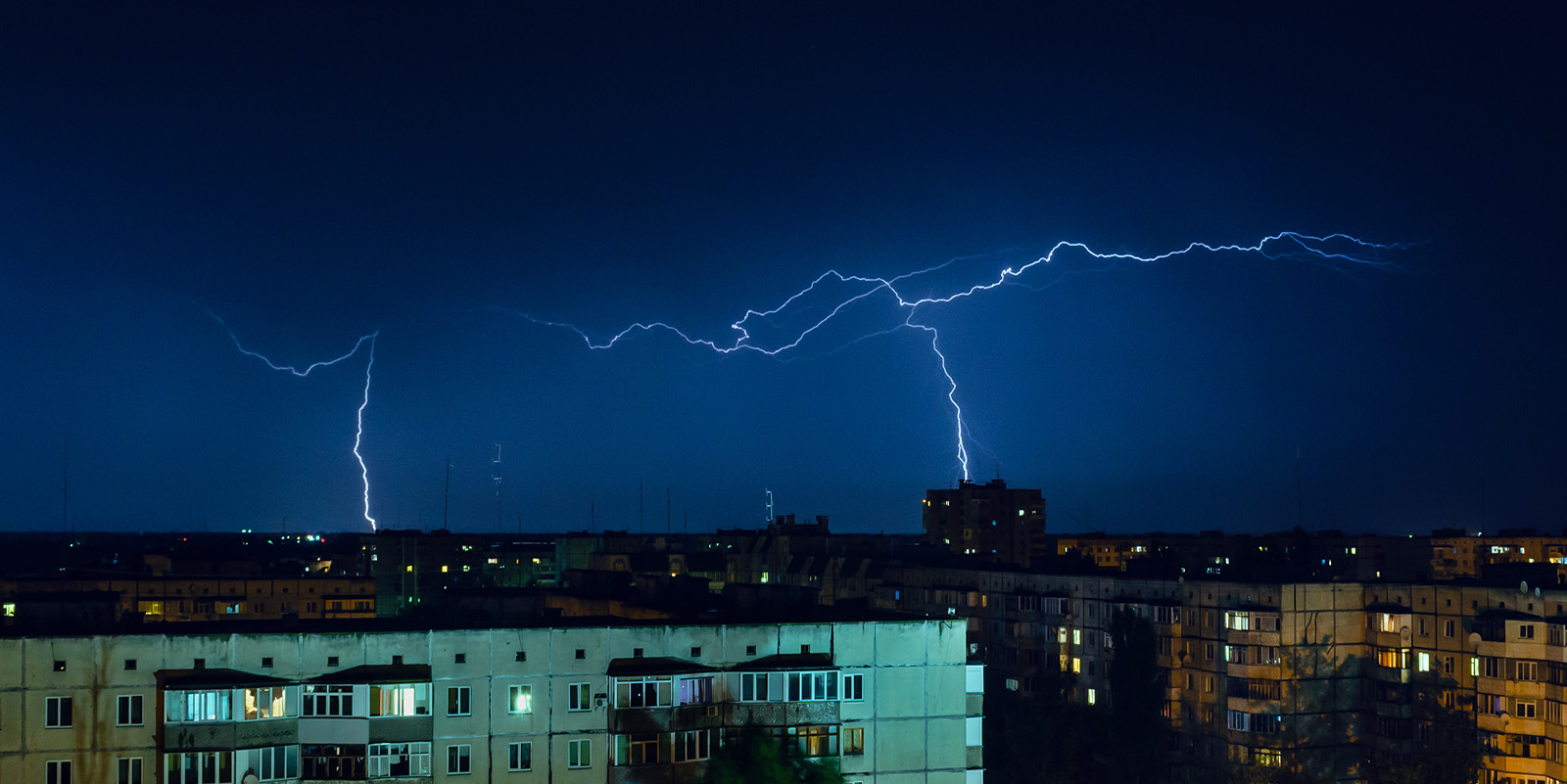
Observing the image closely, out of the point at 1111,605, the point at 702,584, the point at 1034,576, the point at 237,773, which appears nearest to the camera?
the point at 237,773

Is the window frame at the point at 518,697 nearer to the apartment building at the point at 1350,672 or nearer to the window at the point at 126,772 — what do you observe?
the window at the point at 126,772

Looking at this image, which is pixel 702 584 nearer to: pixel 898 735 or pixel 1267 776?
pixel 898 735

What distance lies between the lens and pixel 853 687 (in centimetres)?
2948

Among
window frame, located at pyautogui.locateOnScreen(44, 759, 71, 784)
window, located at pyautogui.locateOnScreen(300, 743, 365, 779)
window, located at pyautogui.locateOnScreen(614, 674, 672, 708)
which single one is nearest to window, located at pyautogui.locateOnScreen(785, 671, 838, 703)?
window, located at pyautogui.locateOnScreen(614, 674, 672, 708)

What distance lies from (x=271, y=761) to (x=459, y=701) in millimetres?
3545

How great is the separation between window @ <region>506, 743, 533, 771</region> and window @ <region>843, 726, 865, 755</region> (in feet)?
21.3

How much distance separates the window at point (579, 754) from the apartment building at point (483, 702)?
3 centimetres

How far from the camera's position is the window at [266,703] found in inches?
1024

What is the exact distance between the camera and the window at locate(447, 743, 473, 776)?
27266 millimetres

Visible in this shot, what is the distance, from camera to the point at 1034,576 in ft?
202

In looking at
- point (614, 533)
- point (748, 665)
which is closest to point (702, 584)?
point (748, 665)

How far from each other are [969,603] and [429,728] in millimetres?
40850

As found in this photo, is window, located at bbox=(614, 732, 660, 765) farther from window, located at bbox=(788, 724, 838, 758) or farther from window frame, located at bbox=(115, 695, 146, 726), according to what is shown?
window frame, located at bbox=(115, 695, 146, 726)

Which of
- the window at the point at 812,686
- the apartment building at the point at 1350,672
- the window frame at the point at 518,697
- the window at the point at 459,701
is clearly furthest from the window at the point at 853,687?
the apartment building at the point at 1350,672
